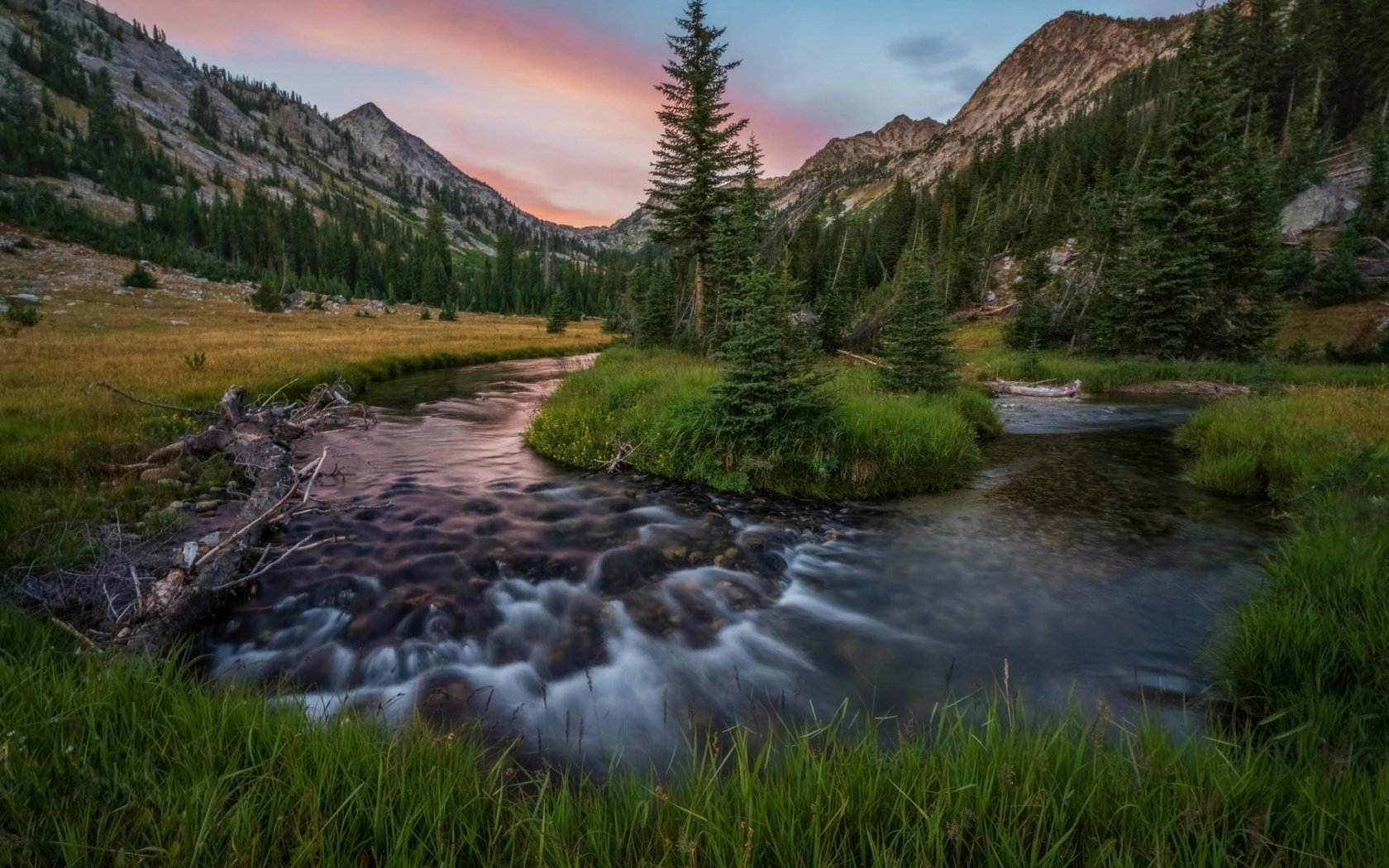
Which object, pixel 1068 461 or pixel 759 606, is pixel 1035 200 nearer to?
pixel 1068 461

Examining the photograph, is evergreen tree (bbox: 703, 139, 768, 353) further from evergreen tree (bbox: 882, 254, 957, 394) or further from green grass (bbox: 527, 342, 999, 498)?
green grass (bbox: 527, 342, 999, 498)

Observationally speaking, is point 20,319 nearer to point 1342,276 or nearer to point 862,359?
point 862,359

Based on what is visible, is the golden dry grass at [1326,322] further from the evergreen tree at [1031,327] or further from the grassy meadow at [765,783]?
the grassy meadow at [765,783]

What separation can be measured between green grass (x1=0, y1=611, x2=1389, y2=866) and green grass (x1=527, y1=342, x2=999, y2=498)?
8208mm

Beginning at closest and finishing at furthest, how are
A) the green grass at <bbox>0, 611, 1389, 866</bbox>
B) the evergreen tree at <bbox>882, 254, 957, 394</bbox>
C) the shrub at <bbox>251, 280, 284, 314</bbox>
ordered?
the green grass at <bbox>0, 611, 1389, 866</bbox>
the evergreen tree at <bbox>882, 254, 957, 394</bbox>
the shrub at <bbox>251, 280, 284, 314</bbox>

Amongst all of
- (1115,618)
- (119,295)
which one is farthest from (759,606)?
(119,295)

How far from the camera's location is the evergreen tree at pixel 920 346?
59.9 feet

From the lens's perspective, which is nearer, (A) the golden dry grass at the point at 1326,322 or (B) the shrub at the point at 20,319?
(B) the shrub at the point at 20,319

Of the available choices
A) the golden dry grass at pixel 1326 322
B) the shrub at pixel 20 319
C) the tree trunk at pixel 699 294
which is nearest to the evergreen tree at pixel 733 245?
the tree trunk at pixel 699 294

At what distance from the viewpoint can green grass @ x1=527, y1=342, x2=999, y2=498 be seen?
11008mm

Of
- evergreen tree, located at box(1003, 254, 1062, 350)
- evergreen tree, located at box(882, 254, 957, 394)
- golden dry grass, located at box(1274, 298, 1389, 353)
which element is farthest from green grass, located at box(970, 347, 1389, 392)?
evergreen tree, located at box(882, 254, 957, 394)

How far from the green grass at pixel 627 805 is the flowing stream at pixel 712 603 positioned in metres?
0.92

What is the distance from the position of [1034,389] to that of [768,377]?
21324mm

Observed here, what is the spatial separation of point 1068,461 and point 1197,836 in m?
13.3
